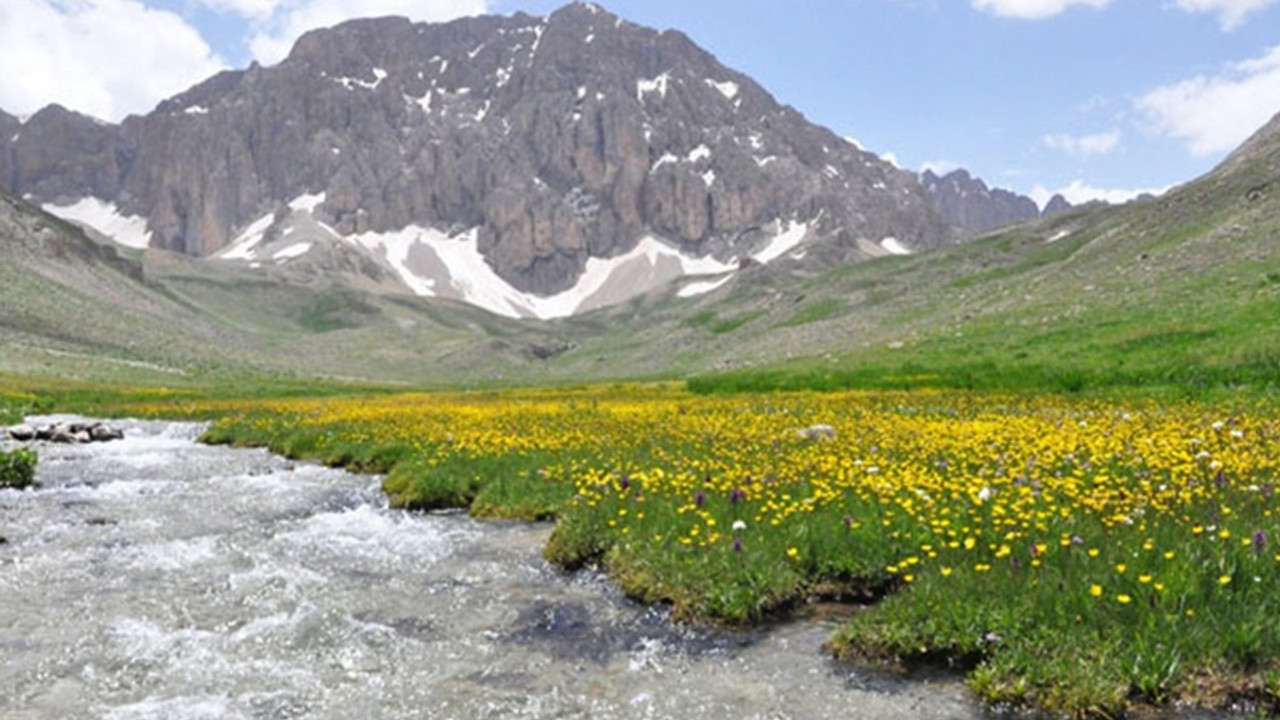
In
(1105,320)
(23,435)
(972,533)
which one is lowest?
(23,435)

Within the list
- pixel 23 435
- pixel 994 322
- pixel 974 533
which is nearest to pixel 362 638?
pixel 974 533

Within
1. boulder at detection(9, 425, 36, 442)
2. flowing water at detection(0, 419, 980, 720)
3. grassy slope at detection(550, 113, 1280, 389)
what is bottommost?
flowing water at detection(0, 419, 980, 720)

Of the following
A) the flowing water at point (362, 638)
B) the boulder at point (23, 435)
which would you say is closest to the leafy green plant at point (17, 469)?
the flowing water at point (362, 638)

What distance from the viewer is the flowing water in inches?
354

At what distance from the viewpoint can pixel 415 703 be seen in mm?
9117

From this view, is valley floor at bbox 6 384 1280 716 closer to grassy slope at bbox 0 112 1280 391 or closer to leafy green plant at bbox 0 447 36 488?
leafy green plant at bbox 0 447 36 488

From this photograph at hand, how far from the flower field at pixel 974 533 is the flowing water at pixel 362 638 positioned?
74cm

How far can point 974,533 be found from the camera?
11469 mm

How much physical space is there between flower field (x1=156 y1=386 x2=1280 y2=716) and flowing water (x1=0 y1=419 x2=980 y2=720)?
74 centimetres

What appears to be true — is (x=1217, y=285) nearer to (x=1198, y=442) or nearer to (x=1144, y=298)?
(x=1144, y=298)

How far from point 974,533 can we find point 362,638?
7628 millimetres

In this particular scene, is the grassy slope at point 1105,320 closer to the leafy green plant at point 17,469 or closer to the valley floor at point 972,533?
the valley floor at point 972,533

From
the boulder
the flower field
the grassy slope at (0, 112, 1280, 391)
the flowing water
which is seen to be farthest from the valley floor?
the boulder

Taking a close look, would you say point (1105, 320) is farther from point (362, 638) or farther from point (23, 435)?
point (362, 638)
